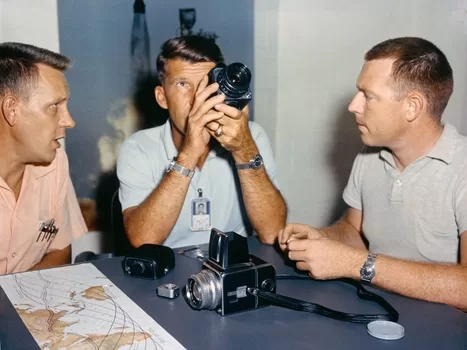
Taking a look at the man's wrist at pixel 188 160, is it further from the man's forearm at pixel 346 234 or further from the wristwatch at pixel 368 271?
the wristwatch at pixel 368 271

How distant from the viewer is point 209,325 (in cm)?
112

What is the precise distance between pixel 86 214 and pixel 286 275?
1654 mm

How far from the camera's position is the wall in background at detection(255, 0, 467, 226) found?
296cm

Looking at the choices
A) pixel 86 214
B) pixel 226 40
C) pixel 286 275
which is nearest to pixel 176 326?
pixel 286 275

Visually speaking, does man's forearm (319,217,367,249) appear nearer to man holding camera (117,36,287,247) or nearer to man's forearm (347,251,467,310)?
man holding camera (117,36,287,247)

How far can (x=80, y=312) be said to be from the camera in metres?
1.18

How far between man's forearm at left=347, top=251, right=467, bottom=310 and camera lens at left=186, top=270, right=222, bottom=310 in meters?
0.37

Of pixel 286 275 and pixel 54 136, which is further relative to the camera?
pixel 54 136

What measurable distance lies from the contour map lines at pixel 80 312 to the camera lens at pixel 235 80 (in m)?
0.68

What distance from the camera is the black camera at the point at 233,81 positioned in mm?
1703

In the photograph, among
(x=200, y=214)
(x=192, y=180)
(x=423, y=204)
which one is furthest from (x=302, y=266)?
(x=192, y=180)

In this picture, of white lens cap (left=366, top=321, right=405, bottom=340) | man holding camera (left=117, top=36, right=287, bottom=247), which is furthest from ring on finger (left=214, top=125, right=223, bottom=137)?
white lens cap (left=366, top=321, right=405, bottom=340)

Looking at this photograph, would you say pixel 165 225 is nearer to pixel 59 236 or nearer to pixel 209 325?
pixel 59 236

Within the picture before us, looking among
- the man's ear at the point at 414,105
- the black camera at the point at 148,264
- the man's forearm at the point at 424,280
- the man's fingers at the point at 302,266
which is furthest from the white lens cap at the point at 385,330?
the man's ear at the point at 414,105
